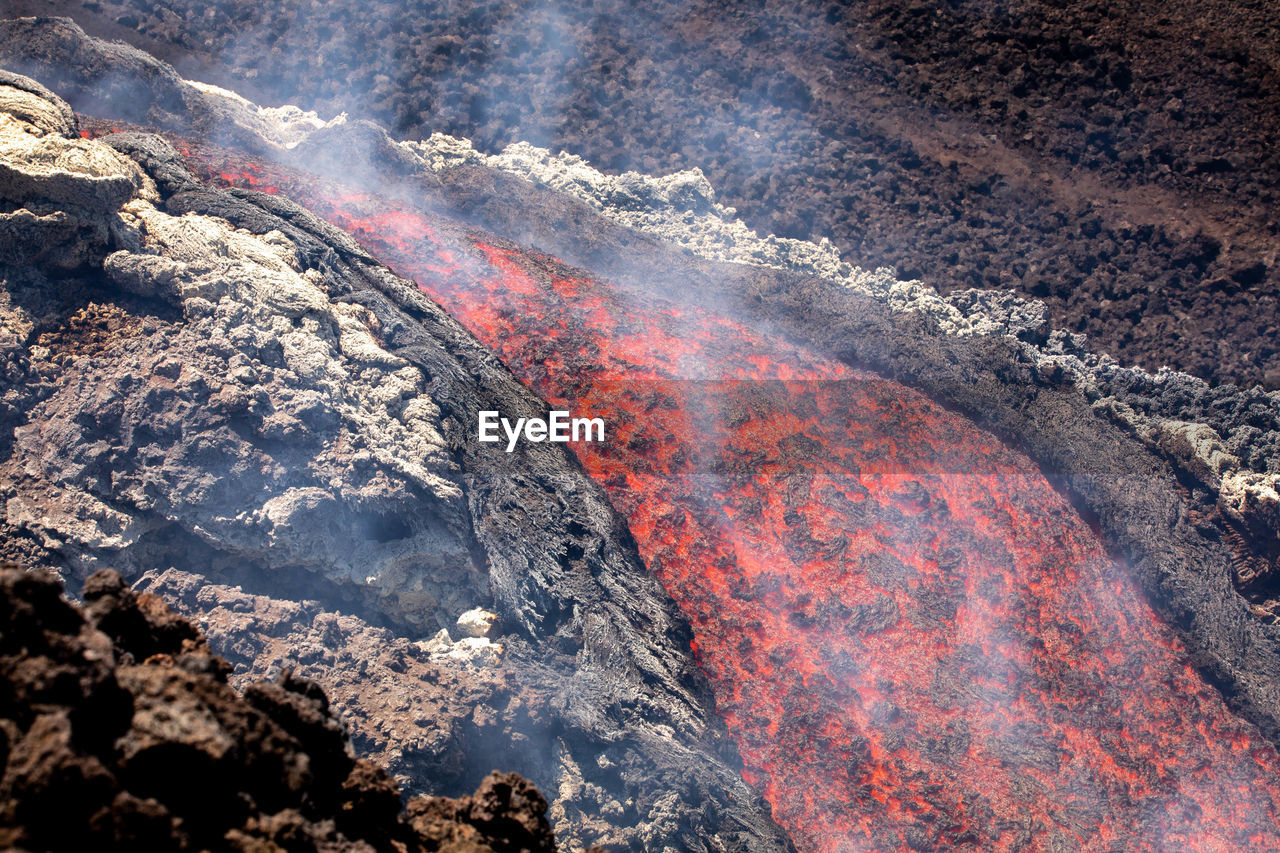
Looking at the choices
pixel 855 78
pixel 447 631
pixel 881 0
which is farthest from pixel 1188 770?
pixel 881 0

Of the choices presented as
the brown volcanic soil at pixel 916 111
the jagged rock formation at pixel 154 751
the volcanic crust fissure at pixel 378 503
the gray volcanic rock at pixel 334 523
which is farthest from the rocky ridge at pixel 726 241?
the jagged rock formation at pixel 154 751

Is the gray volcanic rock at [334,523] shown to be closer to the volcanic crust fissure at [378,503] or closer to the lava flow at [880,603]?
the volcanic crust fissure at [378,503]

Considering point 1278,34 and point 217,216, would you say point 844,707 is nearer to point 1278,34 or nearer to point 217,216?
point 217,216

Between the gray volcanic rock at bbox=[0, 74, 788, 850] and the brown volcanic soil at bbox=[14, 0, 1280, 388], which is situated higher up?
the brown volcanic soil at bbox=[14, 0, 1280, 388]

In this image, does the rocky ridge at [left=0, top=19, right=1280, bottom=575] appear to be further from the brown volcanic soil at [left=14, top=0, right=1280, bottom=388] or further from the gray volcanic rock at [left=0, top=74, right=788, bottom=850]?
the gray volcanic rock at [left=0, top=74, right=788, bottom=850]

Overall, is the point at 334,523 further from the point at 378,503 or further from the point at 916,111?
the point at 916,111

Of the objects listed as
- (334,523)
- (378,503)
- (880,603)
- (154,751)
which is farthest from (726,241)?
(154,751)

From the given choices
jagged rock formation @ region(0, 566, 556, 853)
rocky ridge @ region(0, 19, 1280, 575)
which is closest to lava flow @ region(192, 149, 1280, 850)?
rocky ridge @ region(0, 19, 1280, 575)
